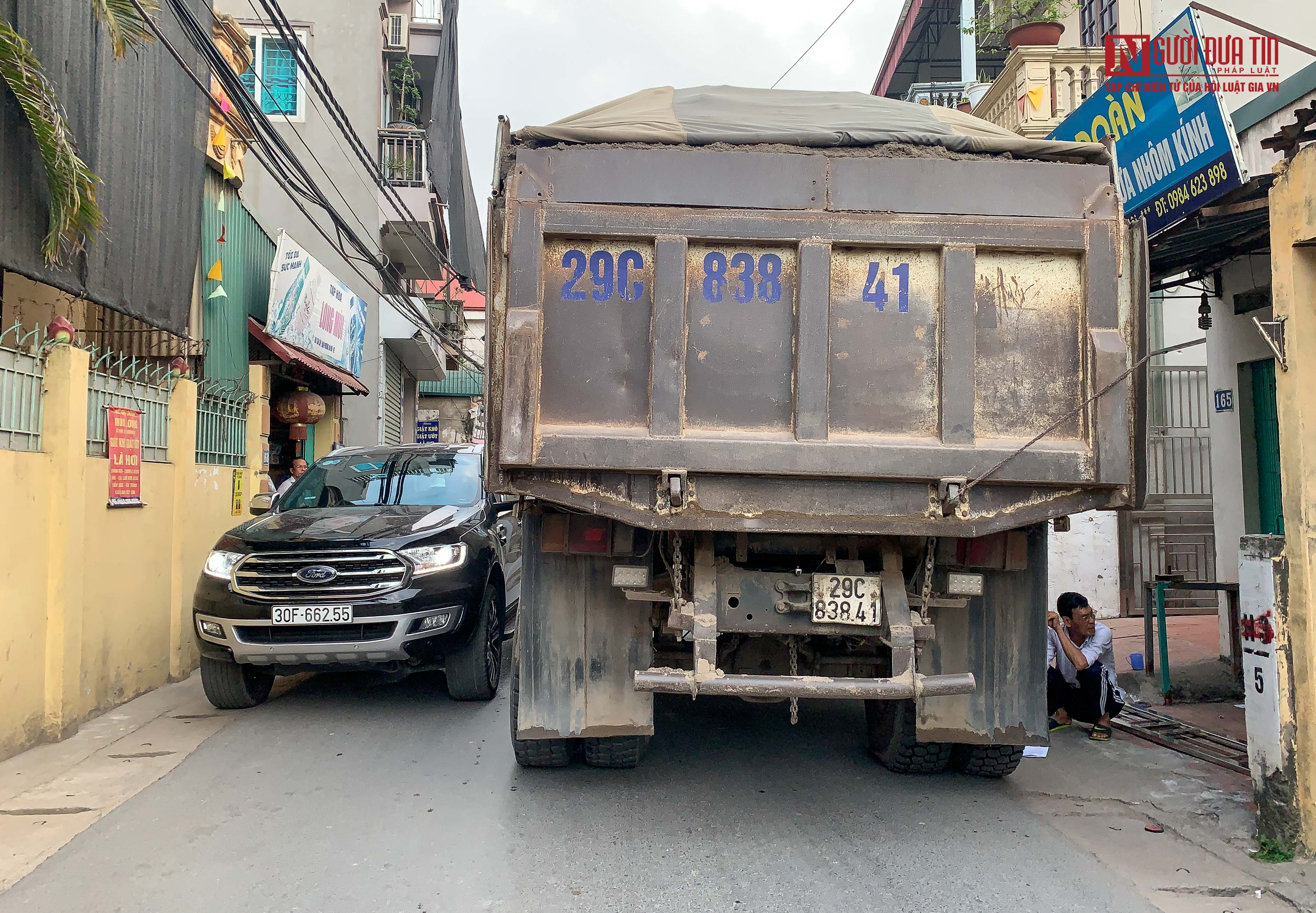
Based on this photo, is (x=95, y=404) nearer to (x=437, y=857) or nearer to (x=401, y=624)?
(x=401, y=624)

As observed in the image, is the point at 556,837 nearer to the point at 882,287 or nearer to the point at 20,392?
the point at 882,287

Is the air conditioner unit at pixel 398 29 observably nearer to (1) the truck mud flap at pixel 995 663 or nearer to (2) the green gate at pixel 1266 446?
(2) the green gate at pixel 1266 446

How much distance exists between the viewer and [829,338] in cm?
365

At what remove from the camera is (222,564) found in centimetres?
596

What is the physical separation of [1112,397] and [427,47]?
19392 millimetres

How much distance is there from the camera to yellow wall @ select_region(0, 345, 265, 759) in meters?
5.36

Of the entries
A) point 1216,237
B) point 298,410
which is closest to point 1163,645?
point 1216,237

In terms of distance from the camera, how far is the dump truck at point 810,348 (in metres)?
3.56

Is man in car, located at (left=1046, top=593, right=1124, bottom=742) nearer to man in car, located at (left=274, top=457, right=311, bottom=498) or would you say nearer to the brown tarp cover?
the brown tarp cover

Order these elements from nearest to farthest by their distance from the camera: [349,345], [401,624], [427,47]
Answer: [401,624], [349,345], [427,47]

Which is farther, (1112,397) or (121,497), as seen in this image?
(121,497)

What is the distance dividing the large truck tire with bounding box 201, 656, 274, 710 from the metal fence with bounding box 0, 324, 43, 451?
1.77 meters

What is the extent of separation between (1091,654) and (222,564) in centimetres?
571

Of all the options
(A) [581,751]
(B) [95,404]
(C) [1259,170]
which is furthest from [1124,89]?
(B) [95,404]
